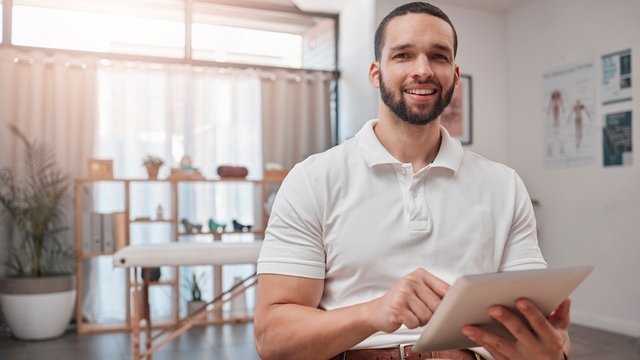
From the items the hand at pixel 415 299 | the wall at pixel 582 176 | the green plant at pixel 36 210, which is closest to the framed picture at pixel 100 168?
the green plant at pixel 36 210

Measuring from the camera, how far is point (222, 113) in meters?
4.86

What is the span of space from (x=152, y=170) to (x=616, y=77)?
313 centimetres

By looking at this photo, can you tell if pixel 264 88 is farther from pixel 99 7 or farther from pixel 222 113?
pixel 99 7

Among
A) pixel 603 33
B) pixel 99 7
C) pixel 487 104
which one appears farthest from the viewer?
pixel 487 104

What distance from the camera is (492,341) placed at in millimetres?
1056

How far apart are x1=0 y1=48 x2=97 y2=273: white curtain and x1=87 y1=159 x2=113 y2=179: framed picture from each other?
0.20 m

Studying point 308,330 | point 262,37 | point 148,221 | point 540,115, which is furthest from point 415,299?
point 262,37

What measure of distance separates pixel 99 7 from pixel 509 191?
161 inches

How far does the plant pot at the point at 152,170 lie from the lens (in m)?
4.45

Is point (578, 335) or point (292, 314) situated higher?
point (292, 314)

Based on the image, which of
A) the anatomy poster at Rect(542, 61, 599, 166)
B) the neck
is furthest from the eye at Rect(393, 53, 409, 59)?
the anatomy poster at Rect(542, 61, 599, 166)

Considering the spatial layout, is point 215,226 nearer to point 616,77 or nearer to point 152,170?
point 152,170

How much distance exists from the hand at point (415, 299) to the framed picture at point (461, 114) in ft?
13.0

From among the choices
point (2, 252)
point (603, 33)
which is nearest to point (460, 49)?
point (603, 33)
